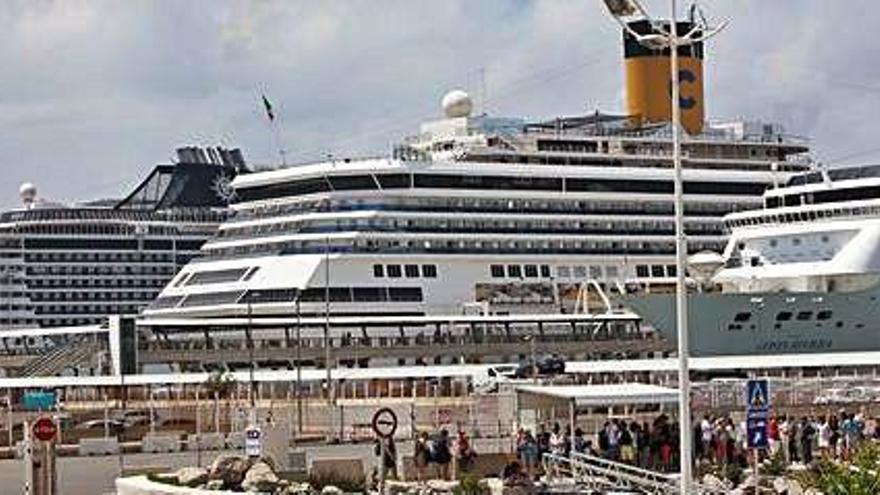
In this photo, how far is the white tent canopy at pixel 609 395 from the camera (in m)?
33.2

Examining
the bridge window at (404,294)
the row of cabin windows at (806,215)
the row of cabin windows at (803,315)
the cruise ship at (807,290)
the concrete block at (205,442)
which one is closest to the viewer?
the concrete block at (205,442)

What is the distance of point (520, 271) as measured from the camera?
85000 mm

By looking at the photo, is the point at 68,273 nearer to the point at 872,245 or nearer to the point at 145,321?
the point at 145,321

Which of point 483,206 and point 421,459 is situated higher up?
point 483,206

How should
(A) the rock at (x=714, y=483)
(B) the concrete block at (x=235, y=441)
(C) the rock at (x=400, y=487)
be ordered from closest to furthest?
(A) the rock at (x=714, y=483) < (C) the rock at (x=400, y=487) < (B) the concrete block at (x=235, y=441)

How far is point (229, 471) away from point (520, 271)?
55.8 metres

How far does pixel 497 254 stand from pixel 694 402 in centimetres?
4258

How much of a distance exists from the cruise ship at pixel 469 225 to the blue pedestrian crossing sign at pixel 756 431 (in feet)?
176

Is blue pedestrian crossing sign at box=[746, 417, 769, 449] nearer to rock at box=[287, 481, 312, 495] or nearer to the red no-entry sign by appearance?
rock at box=[287, 481, 312, 495]

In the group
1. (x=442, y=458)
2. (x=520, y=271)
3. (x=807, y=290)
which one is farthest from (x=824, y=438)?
(x=520, y=271)

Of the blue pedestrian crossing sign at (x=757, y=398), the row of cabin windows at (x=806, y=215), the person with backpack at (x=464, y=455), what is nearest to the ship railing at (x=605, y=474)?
the person with backpack at (x=464, y=455)

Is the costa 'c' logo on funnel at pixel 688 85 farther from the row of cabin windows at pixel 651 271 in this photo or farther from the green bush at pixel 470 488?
the green bush at pixel 470 488

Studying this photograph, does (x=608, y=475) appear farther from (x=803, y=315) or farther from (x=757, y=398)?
(x=803, y=315)

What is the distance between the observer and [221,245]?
88500 millimetres
